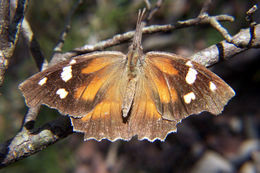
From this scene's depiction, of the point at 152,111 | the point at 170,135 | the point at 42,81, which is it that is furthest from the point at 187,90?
the point at 170,135

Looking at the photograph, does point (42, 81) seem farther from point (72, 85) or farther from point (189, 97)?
point (189, 97)

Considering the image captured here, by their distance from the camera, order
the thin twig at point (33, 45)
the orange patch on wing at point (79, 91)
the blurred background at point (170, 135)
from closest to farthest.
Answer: the orange patch on wing at point (79, 91) → the thin twig at point (33, 45) → the blurred background at point (170, 135)

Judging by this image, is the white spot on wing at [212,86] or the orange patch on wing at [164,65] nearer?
the white spot on wing at [212,86]

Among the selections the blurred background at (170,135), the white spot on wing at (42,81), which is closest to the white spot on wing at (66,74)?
the white spot on wing at (42,81)

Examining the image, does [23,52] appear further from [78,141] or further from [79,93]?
[79,93]

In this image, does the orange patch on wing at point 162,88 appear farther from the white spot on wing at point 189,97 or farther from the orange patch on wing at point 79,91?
the orange patch on wing at point 79,91

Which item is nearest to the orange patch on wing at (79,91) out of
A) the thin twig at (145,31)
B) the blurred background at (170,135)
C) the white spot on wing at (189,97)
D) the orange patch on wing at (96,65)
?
the orange patch on wing at (96,65)

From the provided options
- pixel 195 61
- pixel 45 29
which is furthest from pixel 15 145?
pixel 45 29

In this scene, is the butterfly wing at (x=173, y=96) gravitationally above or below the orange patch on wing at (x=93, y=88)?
below

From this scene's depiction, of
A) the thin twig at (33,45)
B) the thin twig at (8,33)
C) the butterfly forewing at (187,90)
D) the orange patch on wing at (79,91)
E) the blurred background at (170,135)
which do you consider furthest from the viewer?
the blurred background at (170,135)

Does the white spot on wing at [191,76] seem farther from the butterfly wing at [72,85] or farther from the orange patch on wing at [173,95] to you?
the butterfly wing at [72,85]
